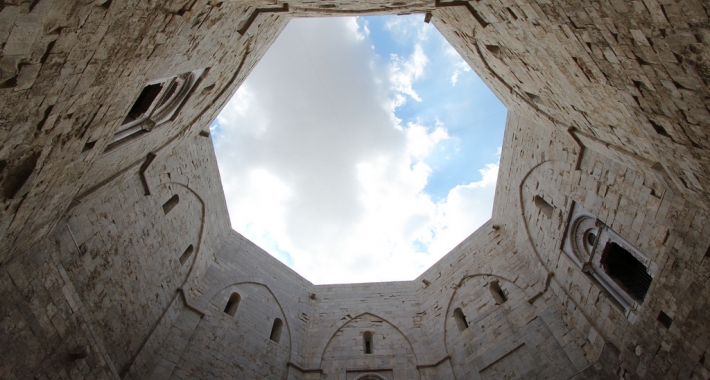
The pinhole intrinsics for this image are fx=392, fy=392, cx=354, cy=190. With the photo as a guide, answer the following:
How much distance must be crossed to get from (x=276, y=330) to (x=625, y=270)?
8082 mm

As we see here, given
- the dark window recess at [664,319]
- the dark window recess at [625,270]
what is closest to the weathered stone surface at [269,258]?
the dark window recess at [664,319]

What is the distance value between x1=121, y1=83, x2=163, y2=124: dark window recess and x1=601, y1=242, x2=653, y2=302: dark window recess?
7974 millimetres

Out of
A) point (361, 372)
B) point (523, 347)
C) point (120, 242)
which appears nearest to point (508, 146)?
point (523, 347)

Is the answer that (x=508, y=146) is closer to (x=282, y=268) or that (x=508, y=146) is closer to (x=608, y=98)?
(x=608, y=98)

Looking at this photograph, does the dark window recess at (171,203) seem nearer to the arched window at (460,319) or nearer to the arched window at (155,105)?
the arched window at (155,105)

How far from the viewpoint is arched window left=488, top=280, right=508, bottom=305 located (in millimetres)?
9574

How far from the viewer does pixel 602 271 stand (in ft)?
Answer: 23.4

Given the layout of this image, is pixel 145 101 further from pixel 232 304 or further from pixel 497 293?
pixel 497 293

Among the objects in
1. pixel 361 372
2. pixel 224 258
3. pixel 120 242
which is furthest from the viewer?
pixel 224 258

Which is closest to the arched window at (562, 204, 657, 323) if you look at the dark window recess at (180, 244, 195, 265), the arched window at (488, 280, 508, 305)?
the arched window at (488, 280, 508, 305)

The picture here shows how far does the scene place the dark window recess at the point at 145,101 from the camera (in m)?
6.11

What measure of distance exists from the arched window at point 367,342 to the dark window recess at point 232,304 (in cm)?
355

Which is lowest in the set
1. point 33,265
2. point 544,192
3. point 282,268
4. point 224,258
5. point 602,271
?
point 33,265

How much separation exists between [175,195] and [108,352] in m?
3.64
